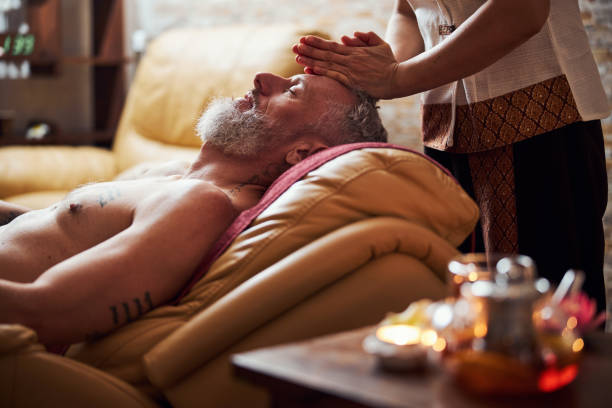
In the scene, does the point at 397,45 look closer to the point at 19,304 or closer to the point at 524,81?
the point at 524,81

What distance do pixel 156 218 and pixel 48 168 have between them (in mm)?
2295

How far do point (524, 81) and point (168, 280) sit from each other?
0.86 metres

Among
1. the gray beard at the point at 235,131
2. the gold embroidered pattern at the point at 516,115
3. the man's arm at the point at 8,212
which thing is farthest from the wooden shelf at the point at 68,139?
the gold embroidered pattern at the point at 516,115

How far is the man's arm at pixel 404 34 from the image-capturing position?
1893 millimetres

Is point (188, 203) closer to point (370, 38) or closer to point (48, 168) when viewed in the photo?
point (370, 38)

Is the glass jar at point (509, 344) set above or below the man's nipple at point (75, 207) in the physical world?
above

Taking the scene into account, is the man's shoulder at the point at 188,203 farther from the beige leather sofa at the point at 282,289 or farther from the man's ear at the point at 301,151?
the man's ear at the point at 301,151

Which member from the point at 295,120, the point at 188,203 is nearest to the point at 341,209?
the point at 188,203

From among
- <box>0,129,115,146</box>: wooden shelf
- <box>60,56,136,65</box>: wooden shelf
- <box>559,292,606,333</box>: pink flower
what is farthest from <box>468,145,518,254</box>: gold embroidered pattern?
<box>60,56,136,65</box>: wooden shelf

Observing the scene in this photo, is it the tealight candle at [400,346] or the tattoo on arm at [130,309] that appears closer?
the tealight candle at [400,346]

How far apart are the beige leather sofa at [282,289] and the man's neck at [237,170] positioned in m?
0.31

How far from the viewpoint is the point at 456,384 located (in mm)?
804

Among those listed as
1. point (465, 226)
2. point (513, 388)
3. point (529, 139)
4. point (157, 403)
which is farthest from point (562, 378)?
point (529, 139)

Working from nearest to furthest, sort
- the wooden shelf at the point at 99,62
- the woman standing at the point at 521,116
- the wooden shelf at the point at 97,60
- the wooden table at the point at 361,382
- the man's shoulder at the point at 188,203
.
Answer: the wooden table at the point at 361,382 → the man's shoulder at the point at 188,203 → the woman standing at the point at 521,116 → the wooden shelf at the point at 99,62 → the wooden shelf at the point at 97,60
